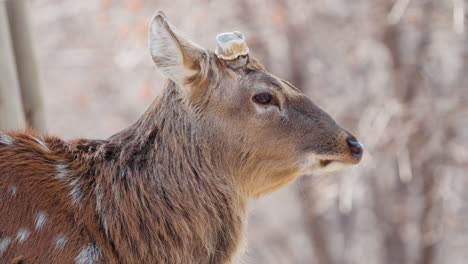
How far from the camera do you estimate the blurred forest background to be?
11414mm

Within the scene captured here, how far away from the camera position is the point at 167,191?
4.28 metres

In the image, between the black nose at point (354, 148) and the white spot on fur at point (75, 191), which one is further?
the black nose at point (354, 148)

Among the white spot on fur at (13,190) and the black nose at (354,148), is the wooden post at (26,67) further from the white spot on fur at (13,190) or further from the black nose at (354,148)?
the black nose at (354,148)

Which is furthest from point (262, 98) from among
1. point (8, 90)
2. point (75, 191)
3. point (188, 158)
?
point (8, 90)

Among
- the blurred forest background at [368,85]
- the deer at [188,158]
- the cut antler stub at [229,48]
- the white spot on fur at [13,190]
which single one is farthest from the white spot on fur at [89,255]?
the blurred forest background at [368,85]

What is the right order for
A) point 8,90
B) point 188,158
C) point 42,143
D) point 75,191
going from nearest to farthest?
1. point 75,191
2. point 42,143
3. point 188,158
4. point 8,90

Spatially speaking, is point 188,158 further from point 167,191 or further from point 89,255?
point 89,255

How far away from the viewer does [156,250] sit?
4.14 meters

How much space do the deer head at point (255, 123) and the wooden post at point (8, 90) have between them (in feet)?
5.65

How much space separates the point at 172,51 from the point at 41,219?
3.86 feet

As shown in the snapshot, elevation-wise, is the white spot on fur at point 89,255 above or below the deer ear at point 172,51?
below

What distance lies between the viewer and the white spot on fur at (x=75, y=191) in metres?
4.03

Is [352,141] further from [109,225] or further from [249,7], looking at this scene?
[249,7]

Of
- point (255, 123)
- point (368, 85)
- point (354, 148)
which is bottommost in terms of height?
point (368, 85)
